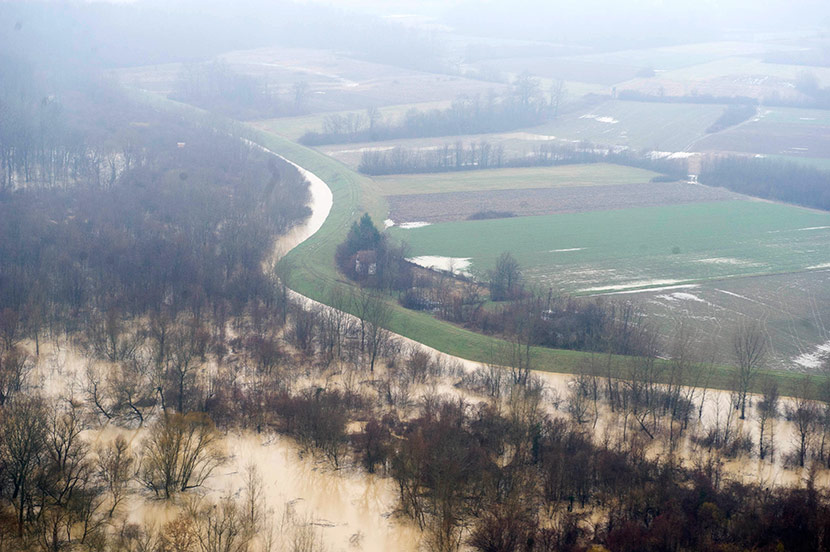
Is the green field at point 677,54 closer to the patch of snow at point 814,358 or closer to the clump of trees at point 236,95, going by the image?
the clump of trees at point 236,95

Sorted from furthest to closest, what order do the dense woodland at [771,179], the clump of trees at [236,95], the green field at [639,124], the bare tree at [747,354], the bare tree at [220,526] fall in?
1. the clump of trees at [236,95]
2. the green field at [639,124]
3. the dense woodland at [771,179]
4. the bare tree at [747,354]
5. the bare tree at [220,526]

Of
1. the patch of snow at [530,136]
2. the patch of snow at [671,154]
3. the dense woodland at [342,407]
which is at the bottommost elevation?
the dense woodland at [342,407]

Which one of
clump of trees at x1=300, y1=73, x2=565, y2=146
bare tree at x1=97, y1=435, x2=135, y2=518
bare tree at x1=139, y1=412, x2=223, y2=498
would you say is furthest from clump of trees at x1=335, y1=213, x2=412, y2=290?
clump of trees at x1=300, y1=73, x2=565, y2=146

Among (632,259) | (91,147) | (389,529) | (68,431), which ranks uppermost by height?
(91,147)

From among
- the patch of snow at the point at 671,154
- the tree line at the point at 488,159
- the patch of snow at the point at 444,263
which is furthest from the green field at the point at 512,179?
the patch of snow at the point at 444,263

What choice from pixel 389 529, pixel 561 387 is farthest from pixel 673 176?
pixel 389 529

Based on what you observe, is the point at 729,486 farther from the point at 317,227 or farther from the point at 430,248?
the point at 317,227

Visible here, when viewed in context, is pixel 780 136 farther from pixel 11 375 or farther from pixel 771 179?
pixel 11 375
